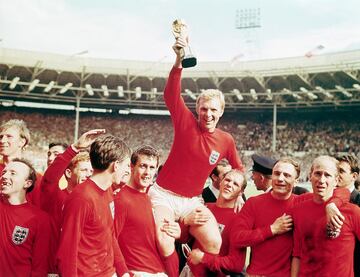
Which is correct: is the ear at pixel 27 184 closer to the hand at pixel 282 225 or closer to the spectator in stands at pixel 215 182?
the hand at pixel 282 225

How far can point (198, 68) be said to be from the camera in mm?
30938

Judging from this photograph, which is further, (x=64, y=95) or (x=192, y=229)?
(x=64, y=95)

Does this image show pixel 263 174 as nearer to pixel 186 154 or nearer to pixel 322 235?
pixel 186 154

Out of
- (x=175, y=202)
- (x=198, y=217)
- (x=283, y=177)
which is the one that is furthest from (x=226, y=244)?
(x=283, y=177)

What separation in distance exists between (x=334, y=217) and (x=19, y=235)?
7.99ft

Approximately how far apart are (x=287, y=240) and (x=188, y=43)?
78.3 inches

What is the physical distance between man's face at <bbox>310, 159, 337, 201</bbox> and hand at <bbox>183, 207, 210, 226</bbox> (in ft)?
3.30

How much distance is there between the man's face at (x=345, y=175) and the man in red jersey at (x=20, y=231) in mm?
2972

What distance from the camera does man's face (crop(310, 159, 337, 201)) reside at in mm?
3672

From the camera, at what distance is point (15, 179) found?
139 inches

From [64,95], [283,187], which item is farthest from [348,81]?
[283,187]

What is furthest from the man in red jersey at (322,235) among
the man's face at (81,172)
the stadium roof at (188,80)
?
the stadium roof at (188,80)

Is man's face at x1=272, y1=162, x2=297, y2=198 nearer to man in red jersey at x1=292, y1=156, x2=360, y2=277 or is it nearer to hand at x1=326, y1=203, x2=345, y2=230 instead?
man in red jersey at x1=292, y1=156, x2=360, y2=277

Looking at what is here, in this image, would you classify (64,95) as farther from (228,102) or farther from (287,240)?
(287,240)
